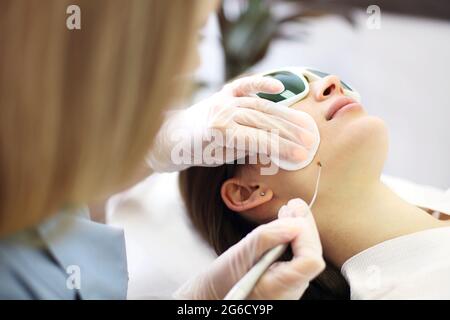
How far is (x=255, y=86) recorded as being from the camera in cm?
94

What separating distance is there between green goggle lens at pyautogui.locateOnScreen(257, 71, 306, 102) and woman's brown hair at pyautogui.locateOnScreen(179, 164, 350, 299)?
15 centimetres

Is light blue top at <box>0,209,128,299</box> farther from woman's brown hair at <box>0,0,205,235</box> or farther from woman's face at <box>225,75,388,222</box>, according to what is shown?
woman's face at <box>225,75,388,222</box>

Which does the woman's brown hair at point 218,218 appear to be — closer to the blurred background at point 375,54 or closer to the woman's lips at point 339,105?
the woman's lips at point 339,105

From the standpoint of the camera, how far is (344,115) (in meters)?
0.95

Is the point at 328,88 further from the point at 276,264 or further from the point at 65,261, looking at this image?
the point at 65,261

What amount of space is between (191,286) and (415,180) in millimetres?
825

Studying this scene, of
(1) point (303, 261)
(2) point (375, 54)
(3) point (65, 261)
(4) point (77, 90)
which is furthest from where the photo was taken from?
(2) point (375, 54)

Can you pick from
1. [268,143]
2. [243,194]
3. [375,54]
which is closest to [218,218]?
[243,194]

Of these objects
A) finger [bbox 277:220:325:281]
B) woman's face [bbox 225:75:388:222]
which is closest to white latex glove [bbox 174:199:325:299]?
finger [bbox 277:220:325:281]

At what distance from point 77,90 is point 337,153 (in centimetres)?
46

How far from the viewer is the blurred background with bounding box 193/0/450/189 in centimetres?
150

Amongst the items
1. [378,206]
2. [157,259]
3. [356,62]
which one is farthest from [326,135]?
[356,62]

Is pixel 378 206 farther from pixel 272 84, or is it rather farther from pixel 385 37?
pixel 385 37
